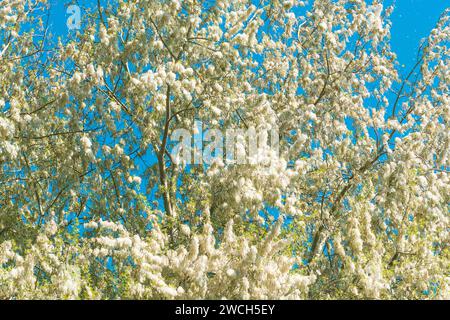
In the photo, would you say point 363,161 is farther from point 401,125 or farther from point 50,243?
point 50,243

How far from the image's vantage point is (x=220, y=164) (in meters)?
10.6

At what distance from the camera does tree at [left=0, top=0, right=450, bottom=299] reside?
31.2 feet

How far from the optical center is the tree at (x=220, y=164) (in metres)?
9.52

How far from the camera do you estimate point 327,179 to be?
1241cm

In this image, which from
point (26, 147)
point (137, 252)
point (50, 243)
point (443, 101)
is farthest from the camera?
point (443, 101)

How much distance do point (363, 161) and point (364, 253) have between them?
2.88 metres

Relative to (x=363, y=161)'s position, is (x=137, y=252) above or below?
below

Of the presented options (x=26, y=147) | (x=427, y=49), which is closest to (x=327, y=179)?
(x=427, y=49)

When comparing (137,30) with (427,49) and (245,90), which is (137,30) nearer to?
(245,90)
